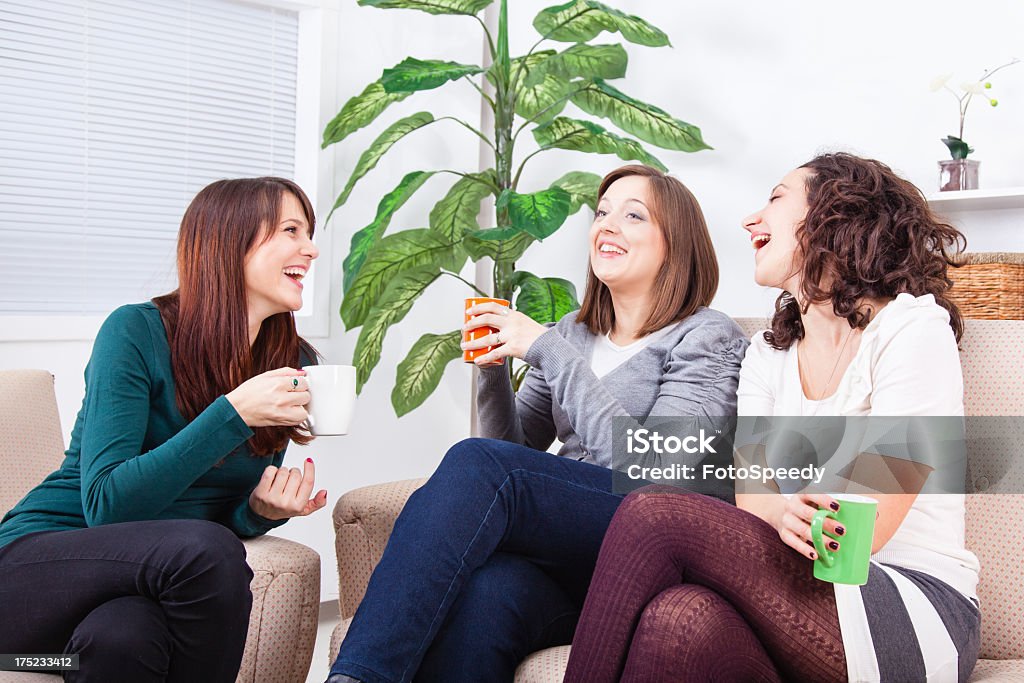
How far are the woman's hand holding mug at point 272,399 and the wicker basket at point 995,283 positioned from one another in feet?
4.39

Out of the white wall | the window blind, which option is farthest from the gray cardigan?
the window blind

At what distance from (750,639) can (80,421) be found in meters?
1.15

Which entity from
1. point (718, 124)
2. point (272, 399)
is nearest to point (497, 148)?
point (718, 124)

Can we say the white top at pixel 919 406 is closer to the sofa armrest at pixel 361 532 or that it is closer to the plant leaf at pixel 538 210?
the sofa armrest at pixel 361 532

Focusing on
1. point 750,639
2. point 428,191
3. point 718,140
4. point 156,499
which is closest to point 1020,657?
point 750,639

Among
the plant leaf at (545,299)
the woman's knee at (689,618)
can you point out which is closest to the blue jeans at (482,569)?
the woman's knee at (689,618)

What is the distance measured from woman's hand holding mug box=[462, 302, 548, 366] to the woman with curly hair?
48cm

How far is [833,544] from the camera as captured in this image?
1.13m

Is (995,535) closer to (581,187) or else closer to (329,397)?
(329,397)

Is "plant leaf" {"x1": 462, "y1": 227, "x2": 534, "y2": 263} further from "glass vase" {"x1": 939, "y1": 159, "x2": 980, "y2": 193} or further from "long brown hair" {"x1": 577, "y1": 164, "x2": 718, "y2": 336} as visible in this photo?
"glass vase" {"x1": 939, "y1": 159, "x2": 980, "y2": 193}

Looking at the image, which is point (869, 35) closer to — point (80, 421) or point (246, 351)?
point (246, 351)

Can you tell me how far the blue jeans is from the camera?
145 centimetres

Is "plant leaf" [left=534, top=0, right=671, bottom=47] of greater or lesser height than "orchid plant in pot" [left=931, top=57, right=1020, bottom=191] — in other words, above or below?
above

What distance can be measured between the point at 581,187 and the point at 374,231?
608mm
